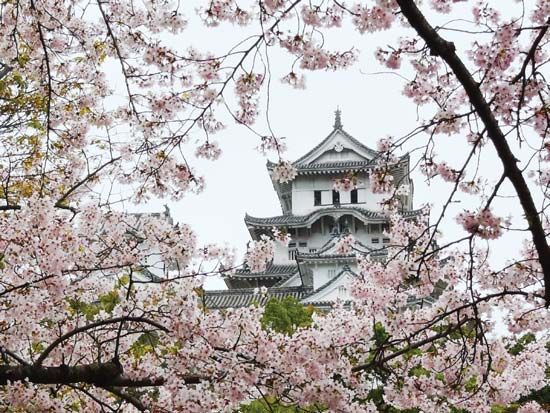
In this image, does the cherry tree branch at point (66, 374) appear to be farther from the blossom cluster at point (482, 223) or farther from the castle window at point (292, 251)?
the castle window at point (292, 251)

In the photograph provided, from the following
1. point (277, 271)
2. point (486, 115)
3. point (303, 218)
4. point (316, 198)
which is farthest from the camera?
point (316, 198)

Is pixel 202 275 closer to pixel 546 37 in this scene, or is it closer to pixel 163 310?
pixel 163 310

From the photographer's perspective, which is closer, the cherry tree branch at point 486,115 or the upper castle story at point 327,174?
the cherry tree branch at point 486,115

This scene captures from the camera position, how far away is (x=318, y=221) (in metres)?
29.5

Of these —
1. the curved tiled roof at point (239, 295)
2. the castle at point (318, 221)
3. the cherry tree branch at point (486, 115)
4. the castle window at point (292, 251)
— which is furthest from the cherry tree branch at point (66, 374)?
the castle window at point (292, 251)

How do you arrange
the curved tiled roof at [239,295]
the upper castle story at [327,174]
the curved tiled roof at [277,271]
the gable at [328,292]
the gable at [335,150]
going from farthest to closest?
the gable at [335,150] → the upper castle story at [327,174] → the curved tiled roof at [277,271] → the curved tiled roof at [239,295] → the gable at [328,292]

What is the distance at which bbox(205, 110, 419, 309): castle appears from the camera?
2567cm

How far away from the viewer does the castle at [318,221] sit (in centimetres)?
2567

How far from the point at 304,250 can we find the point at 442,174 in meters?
24.9

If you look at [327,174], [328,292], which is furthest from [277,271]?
[327,174]

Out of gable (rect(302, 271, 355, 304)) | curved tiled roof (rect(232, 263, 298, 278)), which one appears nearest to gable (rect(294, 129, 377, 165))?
curved tiled roof (rect(232, 263, 298, 278))

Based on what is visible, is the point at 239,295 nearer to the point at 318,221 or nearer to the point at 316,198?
the point at 318,221

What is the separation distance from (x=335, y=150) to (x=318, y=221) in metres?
3.66

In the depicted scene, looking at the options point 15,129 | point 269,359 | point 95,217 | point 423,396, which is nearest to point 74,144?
point 95,217
